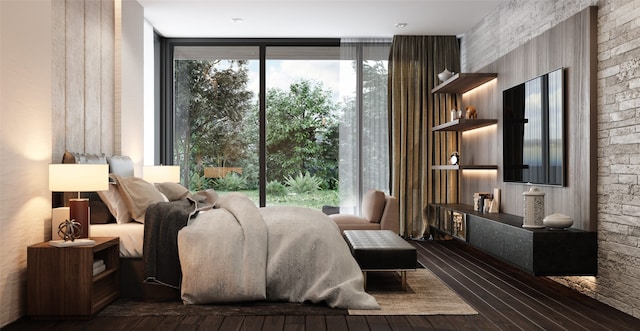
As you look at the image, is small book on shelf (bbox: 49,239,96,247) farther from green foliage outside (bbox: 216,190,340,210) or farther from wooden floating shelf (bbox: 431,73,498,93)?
green foliage outside (bbox: 216,190,340,210)

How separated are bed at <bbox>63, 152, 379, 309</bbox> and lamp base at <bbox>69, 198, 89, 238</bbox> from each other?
0.23m

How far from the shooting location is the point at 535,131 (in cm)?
502

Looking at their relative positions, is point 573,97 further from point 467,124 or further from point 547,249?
point 467,124

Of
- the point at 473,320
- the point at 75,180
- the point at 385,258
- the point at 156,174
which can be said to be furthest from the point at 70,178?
the point at 473,320

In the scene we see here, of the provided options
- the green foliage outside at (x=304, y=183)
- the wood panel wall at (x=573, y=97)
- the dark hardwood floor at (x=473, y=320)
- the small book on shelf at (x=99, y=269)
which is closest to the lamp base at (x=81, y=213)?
the small book on shelf at (x=99, y=269)

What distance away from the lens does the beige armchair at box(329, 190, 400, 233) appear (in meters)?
6.14

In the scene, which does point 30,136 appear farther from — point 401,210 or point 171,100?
point 401,210

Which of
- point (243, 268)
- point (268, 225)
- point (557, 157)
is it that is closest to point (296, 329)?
point (243, 268)

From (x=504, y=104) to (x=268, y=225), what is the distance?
3018 mm

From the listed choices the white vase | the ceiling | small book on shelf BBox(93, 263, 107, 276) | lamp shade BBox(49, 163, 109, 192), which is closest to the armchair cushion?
the white vase

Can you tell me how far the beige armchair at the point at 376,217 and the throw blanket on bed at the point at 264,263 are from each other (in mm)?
2030

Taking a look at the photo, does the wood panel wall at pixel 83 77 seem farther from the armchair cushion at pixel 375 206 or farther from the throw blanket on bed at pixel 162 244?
the armchair cushion at pixel 375 206

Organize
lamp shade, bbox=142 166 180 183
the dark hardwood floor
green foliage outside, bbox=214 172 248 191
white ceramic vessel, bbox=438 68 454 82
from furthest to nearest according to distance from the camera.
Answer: green foliage outside, bbox=214 172 248 191, white ceramic vessel, bbox=438 68 454 82, lamp shade, bbox=142 166 180 183, the dark hardwood floor

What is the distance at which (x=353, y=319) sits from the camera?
3535 millimetres
